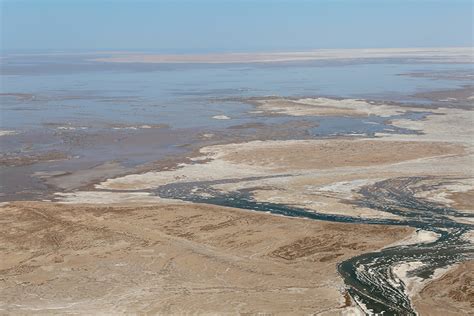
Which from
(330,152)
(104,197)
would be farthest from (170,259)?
(330,152)

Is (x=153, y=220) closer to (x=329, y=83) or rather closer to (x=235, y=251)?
(x=235, y=251)

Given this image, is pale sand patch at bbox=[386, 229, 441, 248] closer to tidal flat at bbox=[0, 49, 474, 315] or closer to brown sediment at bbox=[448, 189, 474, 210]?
tidal flat at bbox=[0, 49, 474, 315]

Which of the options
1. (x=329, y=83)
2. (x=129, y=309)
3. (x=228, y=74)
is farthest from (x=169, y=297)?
(x=228, y=74)

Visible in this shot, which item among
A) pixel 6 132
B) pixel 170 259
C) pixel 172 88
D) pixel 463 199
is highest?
pixel 172 88

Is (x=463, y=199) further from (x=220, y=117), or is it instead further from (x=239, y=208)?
(x=220, y=117)

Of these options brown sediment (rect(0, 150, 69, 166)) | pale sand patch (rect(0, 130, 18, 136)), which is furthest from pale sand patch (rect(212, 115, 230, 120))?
brown sediment (rect(0, 150, 69, 166))

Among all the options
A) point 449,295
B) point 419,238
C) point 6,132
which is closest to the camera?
point 449,295
